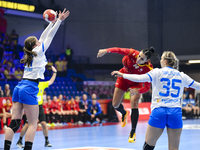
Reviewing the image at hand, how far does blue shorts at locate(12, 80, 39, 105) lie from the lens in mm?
4395

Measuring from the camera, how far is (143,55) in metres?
5.75

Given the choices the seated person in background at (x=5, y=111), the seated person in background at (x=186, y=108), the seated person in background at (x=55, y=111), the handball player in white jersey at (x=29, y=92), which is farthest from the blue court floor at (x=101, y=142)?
the seated person in background at (x=186, y=108)

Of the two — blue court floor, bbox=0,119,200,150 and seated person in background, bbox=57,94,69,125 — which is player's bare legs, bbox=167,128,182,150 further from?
seated person in background, bbox=57,94,69,125

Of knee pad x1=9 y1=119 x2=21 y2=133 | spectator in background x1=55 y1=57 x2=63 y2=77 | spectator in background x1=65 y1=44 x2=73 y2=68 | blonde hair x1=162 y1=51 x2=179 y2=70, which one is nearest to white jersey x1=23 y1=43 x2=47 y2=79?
knee pad x1=9 y1=119 x2=21 y2=133

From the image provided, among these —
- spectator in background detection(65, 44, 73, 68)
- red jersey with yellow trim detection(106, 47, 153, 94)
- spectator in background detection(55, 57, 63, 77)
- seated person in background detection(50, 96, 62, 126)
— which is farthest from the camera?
spectator in background detection(65, 44, 73, 68)

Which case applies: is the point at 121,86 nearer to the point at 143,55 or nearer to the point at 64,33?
the point at 143,55

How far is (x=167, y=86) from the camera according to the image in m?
3.89

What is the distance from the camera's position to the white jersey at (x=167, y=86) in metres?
3.88

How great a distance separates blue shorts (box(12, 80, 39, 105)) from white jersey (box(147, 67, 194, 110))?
180cm

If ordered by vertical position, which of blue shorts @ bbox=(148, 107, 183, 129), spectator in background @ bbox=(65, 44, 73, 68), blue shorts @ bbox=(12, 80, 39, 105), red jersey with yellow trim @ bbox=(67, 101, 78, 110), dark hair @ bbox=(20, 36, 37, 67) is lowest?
red jersey with yellow trim @ bbox=(67, 101, 78, 110)

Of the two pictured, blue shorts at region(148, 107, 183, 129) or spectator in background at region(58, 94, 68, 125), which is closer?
blue shorts at region(148, 107, 183, 129)

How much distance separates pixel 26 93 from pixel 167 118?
82.2 inches

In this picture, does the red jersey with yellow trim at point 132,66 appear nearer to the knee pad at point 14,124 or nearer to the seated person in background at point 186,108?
the knee pad at point 14,124

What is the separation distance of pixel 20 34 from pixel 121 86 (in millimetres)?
15909
